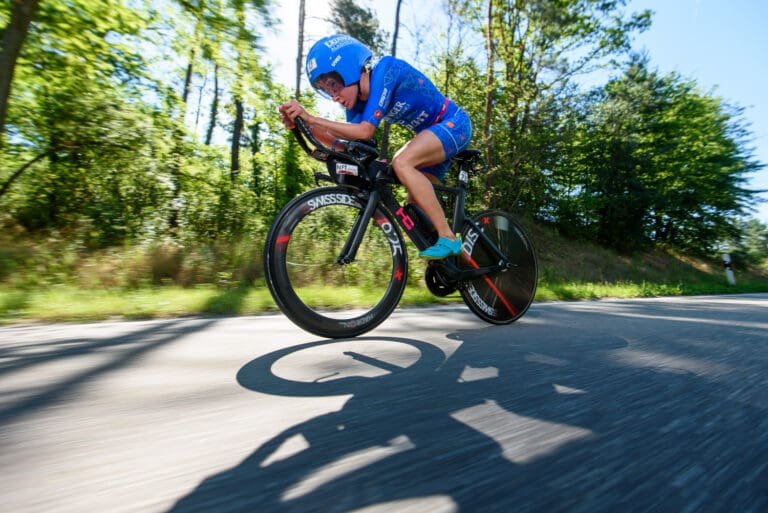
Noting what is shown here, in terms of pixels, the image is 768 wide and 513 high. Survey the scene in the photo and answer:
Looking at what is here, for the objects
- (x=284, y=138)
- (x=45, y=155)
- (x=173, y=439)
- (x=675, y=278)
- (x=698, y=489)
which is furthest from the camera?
(x=284, y=138)

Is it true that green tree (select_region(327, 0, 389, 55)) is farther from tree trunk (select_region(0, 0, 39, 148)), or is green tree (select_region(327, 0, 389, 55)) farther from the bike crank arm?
the bike crank arm

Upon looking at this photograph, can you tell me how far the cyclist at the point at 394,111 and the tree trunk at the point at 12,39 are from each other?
195 inches

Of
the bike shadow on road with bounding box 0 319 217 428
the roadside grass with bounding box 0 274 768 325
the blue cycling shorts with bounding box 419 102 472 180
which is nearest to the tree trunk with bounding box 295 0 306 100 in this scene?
the roadside grass with bounding box 0 274 768 325

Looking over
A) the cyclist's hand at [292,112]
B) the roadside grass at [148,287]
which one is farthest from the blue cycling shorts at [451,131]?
the roadside grass at [148,287]

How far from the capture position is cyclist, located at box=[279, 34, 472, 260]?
7.78ft

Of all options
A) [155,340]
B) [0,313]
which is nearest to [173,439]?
[155,340]

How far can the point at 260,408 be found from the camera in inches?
44.8

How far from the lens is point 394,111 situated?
2.64 metres

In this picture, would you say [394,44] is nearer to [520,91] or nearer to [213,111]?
[520,91]

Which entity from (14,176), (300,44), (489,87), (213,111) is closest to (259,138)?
(213,111)

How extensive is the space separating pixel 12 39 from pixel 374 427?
674 centimetres

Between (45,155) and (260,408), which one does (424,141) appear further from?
(45,155)

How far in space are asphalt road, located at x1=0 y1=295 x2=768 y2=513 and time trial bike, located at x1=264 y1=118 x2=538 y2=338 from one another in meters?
0.44

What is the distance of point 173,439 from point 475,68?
1769 cm
